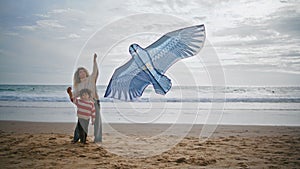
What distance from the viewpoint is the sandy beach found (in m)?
5.57

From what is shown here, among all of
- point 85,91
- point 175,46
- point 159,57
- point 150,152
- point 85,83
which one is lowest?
point 150,152

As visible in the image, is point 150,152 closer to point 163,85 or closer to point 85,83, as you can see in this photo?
point 163,85

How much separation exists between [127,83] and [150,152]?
76.0 inches

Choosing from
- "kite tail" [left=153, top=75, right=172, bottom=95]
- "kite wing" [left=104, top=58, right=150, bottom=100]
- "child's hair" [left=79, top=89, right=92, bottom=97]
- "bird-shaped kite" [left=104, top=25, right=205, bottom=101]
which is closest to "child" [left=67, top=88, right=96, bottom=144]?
"child's hair" [left=79, top=89, right=92, bottom=97]

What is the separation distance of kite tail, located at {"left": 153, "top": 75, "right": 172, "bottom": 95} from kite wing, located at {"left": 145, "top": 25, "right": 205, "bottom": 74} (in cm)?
17

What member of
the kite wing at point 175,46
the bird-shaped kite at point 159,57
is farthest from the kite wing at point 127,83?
the kite wing at point 175,46

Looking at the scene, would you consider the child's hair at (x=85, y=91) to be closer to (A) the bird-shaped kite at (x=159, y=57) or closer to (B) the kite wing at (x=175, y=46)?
(A) the bird-shaped kite at (x=159, y=57)

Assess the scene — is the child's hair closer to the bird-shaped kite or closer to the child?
the child

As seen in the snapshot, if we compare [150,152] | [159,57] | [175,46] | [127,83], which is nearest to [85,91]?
[127,83]

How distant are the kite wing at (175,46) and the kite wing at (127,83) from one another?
16.0 inches

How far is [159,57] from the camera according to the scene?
5.40m

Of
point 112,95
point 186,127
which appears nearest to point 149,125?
point 186,127

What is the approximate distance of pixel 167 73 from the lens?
217 inches

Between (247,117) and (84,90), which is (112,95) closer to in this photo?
(84,90)
